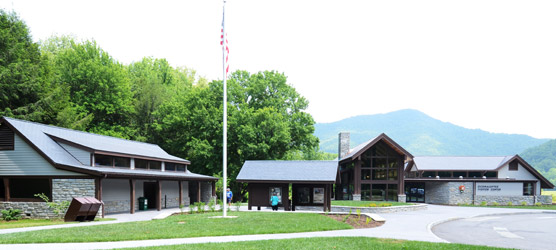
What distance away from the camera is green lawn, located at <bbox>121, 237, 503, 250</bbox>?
14.1 m

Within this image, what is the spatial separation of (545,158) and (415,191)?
357ft

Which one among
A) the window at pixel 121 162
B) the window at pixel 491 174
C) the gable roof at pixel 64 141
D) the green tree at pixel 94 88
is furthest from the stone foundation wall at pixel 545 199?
the green tree at pixel 94 88

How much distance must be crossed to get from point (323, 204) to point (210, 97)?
940 inches

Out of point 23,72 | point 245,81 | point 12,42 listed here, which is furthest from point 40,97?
point 245,81

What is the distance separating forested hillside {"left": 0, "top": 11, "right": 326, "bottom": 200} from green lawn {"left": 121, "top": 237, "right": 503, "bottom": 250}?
34821 millimetres

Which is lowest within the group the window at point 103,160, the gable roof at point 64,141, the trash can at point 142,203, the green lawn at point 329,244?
the trash can at point 142,203

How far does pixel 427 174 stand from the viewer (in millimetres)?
57625

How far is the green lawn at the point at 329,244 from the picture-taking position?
14.1 meters

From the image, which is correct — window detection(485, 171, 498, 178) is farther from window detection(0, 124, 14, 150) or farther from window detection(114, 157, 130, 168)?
window detection(0, 124, 14, 150)

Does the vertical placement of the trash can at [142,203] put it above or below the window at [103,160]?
below

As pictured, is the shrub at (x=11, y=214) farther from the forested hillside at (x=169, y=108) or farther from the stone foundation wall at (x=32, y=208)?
the forested hillside at (x=169, y=108)

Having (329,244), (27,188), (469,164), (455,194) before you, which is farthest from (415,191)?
(329,244)

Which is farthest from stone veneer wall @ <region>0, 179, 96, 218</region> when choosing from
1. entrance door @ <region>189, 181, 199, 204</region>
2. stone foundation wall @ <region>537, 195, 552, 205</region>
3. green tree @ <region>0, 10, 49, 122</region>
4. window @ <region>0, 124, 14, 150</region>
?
stone foundation wall @ <region>537, 195, 552, 205</region>

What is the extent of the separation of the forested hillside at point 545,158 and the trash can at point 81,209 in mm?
140320
